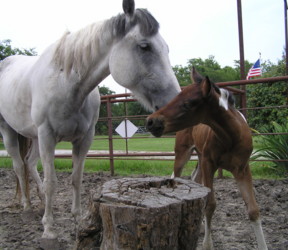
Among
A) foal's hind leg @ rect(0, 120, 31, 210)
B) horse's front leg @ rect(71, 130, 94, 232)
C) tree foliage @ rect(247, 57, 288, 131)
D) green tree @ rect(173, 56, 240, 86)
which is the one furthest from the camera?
green tree @ rect(173, 56, 240, 86)

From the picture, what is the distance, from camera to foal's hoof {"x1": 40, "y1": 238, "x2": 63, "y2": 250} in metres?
2.50

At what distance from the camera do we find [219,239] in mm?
2656

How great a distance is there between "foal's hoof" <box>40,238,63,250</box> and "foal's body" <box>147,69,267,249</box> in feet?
4.03

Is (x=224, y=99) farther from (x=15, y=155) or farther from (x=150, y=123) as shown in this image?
(x=15, y=155)

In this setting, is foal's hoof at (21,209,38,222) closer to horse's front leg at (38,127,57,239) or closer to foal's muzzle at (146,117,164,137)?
horse's front leg at (38,127,57,239)

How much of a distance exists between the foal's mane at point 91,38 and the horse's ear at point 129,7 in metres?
0.03

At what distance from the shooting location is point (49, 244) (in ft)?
8.25

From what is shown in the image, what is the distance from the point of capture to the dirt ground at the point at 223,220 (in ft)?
8.59

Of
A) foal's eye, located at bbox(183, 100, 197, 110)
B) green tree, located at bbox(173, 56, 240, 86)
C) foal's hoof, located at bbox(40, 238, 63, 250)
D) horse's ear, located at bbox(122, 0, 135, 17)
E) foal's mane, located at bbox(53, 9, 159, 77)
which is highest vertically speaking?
green tree, located at bbox(173, 56, 240, 86)

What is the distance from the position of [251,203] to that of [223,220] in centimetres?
86

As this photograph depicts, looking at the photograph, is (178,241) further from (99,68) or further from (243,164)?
(99,68)

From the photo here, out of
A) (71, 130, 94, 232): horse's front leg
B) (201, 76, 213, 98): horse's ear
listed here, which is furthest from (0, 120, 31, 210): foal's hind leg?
(201, 76, 213, 98): horse's ear

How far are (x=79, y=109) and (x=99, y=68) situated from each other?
16.6 inches

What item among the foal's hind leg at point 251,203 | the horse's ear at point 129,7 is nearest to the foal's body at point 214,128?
the foal's hind leg at point 251,203
